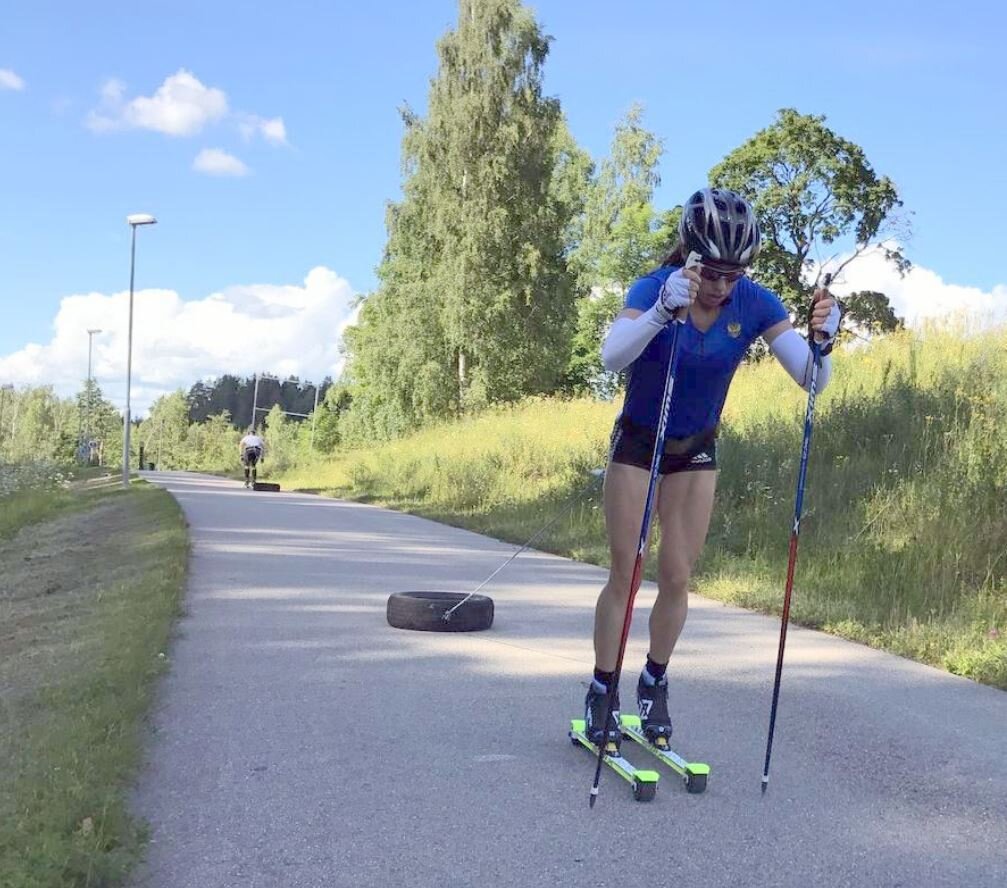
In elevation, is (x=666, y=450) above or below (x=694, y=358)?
below

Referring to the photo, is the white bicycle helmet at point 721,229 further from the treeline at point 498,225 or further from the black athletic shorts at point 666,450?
the treeline at point 498,225

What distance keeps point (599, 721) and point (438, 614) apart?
2681 millimetres

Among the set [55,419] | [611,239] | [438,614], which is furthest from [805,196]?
[55,419]

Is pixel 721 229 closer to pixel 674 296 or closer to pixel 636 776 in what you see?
pixel 674 296

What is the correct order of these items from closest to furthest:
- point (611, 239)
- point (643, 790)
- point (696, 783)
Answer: point (643, 790)
point (696, 783)
point (611, 239)

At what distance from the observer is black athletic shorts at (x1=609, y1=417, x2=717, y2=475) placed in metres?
3.74

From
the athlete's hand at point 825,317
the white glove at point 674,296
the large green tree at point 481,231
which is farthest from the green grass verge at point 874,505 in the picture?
the large green tree at point 481,231

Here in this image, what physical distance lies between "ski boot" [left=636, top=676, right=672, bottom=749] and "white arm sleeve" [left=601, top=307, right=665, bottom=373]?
1347 millimetres

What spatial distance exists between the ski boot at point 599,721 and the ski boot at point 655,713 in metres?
0.12

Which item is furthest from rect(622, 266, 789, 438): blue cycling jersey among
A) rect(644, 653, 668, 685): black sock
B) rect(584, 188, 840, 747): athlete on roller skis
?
rect(644, 653, 668, 685): black sock

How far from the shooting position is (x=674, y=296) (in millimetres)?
3221

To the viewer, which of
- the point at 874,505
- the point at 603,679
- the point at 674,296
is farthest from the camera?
the point at 874,505

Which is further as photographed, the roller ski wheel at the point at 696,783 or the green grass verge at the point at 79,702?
the roller ski wheel at the point at 696,783

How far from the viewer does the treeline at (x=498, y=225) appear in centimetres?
3397
